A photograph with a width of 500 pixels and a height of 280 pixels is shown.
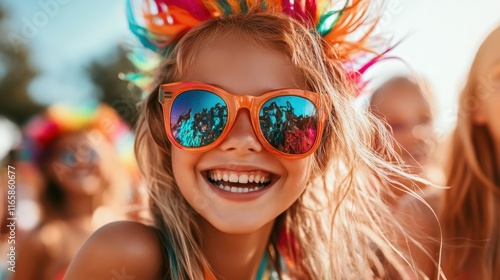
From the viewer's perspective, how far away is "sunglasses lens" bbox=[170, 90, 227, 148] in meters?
1.85

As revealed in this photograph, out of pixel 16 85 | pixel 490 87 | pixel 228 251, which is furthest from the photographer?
pixel 16 85

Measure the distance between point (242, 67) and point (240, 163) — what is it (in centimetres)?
31

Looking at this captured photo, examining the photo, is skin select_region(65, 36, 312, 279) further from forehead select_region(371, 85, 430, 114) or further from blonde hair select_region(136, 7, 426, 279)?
forehead select_region(371, 85, 430, 114)

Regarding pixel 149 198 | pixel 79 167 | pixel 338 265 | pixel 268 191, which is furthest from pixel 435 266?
pixel 79 167

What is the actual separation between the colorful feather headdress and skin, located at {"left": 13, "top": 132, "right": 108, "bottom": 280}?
170cm

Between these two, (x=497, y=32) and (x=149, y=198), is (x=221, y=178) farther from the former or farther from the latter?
(x=497, y=32)

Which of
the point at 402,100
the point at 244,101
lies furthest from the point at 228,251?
the point at 402,100

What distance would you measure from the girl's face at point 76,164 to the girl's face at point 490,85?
248 cm

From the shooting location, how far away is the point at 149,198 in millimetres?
2246

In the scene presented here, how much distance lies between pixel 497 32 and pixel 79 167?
2.71m

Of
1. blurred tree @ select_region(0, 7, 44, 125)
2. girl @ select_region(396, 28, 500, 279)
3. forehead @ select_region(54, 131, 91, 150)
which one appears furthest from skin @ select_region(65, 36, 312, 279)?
blurred tree @ select_region(0, 7, 44, 125)

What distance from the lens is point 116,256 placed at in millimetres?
1793

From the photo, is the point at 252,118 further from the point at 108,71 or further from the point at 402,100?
the point at 108,71

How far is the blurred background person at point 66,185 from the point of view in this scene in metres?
3.66
